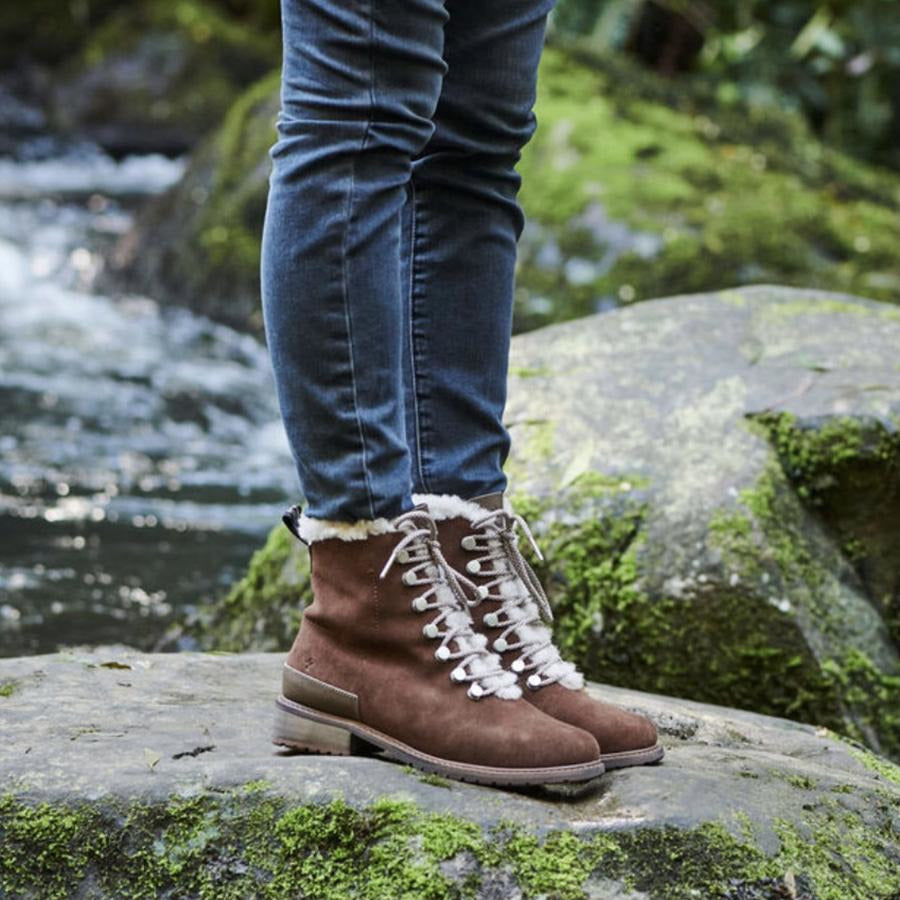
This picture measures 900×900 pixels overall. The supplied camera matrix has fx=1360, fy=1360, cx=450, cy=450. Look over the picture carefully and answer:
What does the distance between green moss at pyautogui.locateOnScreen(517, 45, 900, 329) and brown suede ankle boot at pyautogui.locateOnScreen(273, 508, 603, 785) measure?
4033 millimetres

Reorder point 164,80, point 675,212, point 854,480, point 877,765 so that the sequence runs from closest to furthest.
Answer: point 877,765
point 854,480
point 675,212
point 164,80

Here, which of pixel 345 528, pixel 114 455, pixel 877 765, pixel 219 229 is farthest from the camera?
pixel 219 229

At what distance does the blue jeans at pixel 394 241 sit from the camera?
1.77 m

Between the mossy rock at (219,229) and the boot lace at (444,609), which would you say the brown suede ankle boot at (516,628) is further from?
the mossy rock at (219,229)

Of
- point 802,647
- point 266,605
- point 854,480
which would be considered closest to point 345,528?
point 802,647

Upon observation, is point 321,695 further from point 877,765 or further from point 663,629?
point 663,629

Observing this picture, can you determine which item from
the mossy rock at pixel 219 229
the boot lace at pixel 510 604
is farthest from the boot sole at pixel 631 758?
the mossy rock at pixel 219 229

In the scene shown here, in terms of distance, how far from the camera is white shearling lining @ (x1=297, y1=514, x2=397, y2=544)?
6.20 ft

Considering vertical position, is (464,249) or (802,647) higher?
(464,249)

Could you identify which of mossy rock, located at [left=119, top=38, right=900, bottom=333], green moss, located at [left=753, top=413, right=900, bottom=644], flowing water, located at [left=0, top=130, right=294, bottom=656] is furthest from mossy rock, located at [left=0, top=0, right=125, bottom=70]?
green moss, located at [left=753, top=413, right=900, bottom=644]

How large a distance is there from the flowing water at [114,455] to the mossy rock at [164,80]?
11.8 feet

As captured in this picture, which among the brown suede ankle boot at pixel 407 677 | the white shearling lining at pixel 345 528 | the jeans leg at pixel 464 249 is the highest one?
the jeans leg at pixel 464 249

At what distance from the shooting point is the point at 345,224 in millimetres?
1781

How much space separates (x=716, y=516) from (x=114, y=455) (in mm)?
2966
